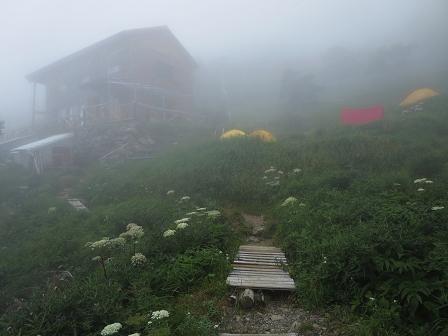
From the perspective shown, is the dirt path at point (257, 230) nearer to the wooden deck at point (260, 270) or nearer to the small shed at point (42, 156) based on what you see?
the wooden deck at point (260, 270)

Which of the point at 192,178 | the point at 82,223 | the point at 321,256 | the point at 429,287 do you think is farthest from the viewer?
the point at 192,178

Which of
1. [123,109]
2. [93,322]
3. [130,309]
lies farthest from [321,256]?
[123,109]

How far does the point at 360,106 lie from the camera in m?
32.2

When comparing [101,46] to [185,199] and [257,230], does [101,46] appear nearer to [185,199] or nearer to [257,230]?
[185,199]

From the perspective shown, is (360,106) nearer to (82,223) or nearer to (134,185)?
(134,185)

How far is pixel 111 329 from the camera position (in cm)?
491

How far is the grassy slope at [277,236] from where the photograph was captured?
5207 mm

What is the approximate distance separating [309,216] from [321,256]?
2068 millimetres

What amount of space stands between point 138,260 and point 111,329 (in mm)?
2040

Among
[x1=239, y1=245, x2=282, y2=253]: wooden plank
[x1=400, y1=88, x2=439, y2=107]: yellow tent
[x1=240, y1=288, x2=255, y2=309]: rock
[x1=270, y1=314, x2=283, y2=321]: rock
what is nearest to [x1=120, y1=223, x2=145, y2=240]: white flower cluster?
Result: [x1=239, y1=245, x2=282, y2=253]: wooden plank

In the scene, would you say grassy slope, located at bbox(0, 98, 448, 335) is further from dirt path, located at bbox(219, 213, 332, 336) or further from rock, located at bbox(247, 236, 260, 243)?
rock, located at bbox(247, 236, 260, 243)

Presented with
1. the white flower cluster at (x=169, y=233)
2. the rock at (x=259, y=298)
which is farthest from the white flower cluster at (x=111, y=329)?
the white flower cluster at (x=169, y=233)

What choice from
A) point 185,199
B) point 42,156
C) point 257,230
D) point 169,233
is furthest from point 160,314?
point 42,156

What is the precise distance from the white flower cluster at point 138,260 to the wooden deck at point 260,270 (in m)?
1.62
